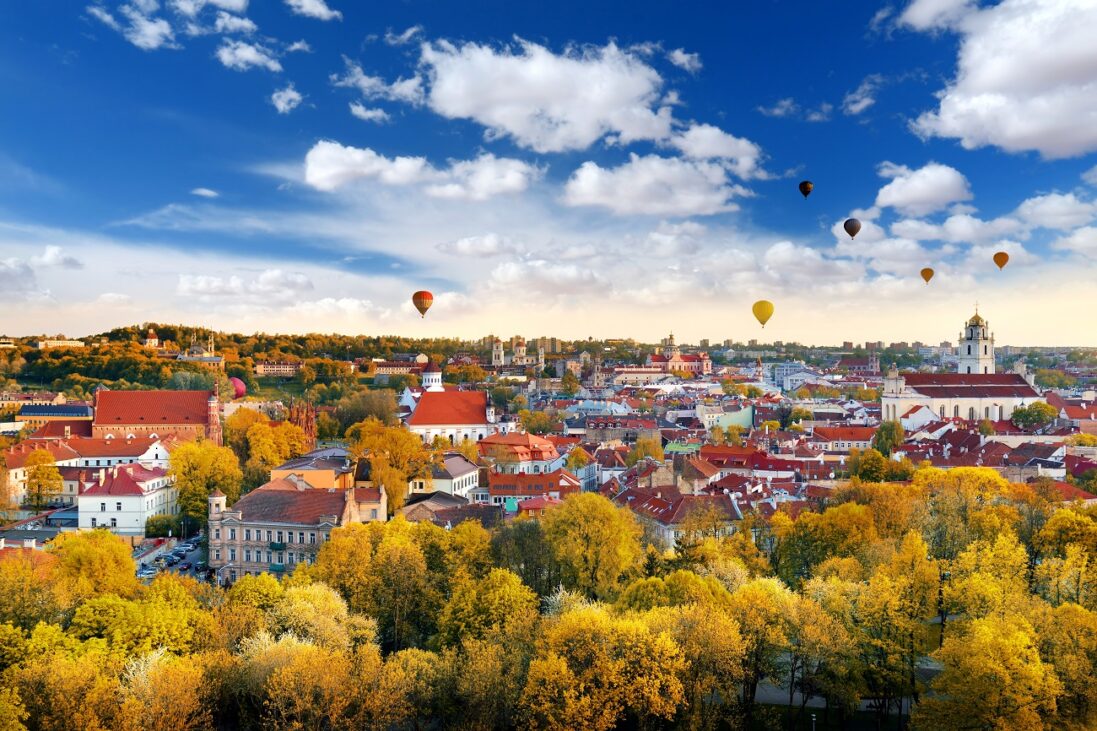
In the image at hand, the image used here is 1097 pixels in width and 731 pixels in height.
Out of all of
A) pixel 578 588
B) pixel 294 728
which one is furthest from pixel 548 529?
pixel 294 728

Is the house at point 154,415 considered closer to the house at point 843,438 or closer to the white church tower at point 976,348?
the house at point 843,438

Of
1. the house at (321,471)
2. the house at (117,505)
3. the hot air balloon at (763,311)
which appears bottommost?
the house at (117,505)

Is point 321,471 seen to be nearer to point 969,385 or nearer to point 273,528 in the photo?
point 273,528

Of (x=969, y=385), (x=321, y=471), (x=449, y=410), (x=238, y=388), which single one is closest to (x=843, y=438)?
(x=969, y=385)

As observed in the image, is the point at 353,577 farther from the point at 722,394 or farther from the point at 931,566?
the point at 722,394

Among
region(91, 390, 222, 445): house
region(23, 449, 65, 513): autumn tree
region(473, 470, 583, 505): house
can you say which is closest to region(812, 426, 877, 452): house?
region(473, 470, 583, 505): house

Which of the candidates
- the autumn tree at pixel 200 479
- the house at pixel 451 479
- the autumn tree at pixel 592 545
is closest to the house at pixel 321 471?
the autumn tree at pixel 200 479
